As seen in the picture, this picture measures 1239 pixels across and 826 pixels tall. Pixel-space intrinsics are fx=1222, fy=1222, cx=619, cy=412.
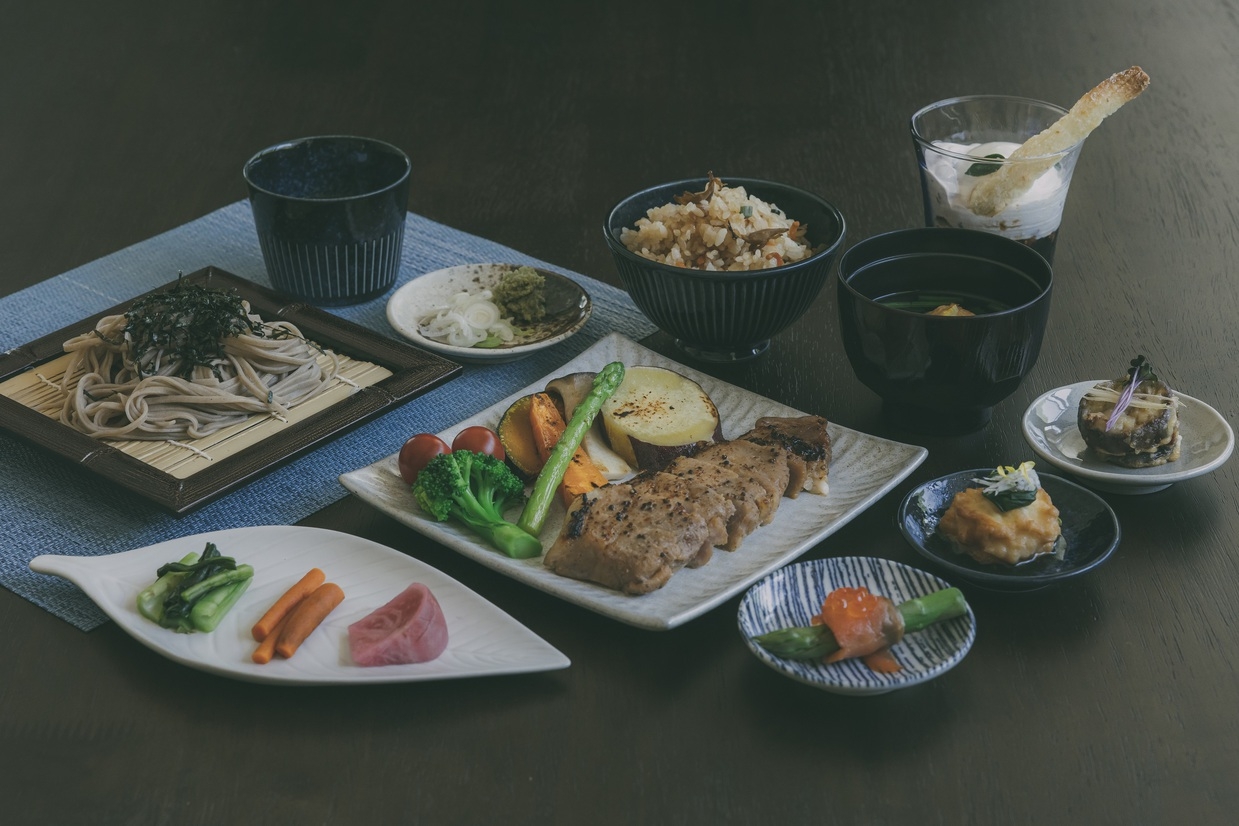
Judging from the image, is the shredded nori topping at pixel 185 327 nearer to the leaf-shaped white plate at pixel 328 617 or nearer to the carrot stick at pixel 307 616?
the leaf-shaped white plate at pixel 328 617

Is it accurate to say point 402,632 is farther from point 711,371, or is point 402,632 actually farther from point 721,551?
point 711,371

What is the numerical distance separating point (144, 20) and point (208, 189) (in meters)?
1.91

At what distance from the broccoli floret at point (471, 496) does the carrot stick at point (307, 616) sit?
0.92ft

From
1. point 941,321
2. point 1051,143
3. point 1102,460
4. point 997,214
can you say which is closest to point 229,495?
point 941,321

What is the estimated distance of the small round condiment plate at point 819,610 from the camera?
1.89 metres

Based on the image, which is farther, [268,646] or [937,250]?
[937,250]

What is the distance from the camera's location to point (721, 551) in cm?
227

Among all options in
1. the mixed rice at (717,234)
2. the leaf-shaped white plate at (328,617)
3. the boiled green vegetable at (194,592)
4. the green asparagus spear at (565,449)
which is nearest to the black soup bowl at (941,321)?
the mixed rice at (717,234)

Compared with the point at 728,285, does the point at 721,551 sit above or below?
below

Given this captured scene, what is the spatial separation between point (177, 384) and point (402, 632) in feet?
3.38

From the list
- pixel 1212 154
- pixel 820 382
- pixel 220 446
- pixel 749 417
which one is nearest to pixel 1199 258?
pixel 1212 154

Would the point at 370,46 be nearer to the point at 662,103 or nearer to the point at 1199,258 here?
the point at 662,103

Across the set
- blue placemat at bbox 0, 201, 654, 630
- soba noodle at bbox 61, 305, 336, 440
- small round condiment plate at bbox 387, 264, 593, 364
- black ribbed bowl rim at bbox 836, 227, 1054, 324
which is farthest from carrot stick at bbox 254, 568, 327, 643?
black ribbed bowl rim at bbox 836, 227, 1054, 324

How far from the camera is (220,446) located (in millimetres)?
2631
